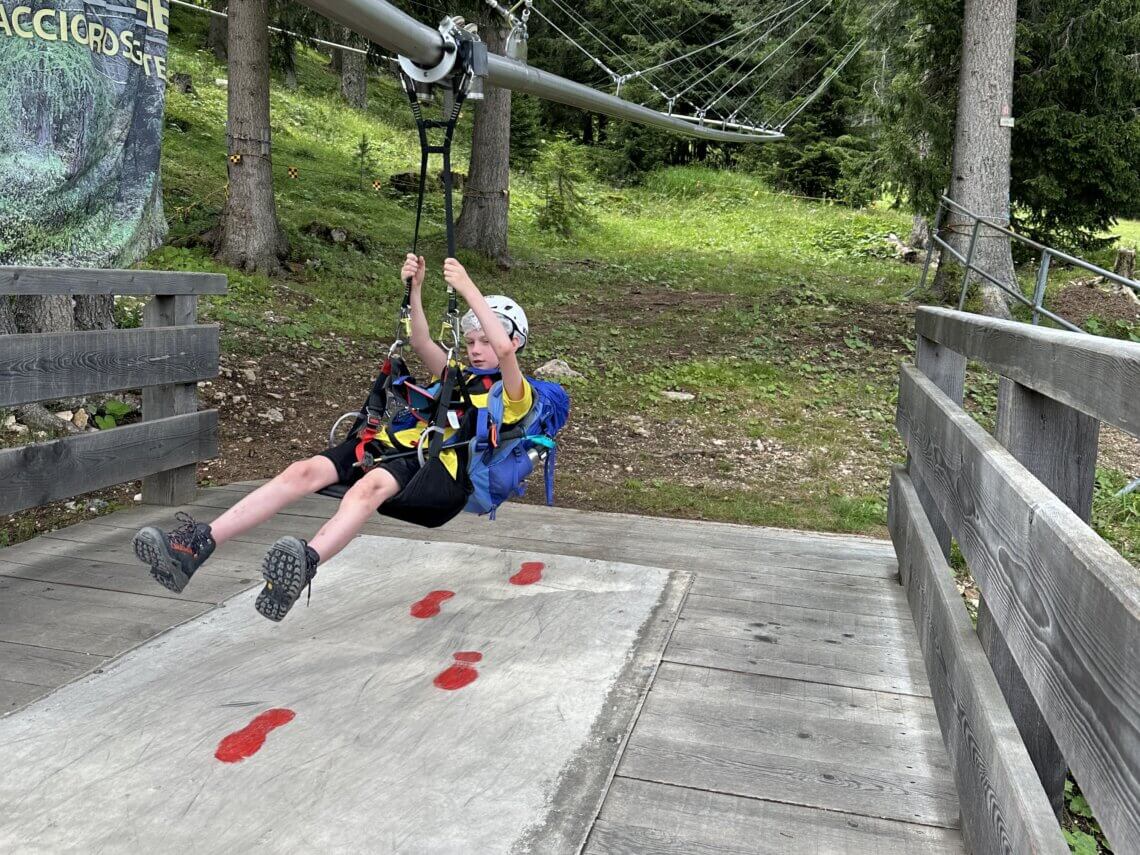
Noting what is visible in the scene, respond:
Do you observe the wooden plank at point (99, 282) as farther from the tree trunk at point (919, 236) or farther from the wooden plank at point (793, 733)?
the tree trunk at point (919, 236)

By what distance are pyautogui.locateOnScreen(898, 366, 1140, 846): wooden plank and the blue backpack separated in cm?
151

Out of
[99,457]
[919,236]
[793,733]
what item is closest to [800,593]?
[793,733]

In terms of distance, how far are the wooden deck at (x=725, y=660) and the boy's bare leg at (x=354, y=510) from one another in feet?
2.50

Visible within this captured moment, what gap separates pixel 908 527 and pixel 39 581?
320cm

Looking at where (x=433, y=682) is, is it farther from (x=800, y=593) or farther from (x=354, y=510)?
(x=800, y=593)

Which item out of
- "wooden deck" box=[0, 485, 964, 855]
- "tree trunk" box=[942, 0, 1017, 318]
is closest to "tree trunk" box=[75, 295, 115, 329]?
"wooden deck" box=[0, 485, 964, 855]

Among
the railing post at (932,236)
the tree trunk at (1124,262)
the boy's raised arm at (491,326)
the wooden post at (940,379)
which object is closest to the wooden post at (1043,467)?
the wooden post at (940,379)

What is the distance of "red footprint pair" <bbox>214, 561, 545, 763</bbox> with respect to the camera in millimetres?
2479

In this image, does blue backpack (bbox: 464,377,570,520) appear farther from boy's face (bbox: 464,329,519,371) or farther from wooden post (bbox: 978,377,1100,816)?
wooden post (bbox: 978,377,1100,816)

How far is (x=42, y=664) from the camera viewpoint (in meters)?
2.98

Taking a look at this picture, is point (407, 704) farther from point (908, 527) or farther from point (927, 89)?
point (927, 89)

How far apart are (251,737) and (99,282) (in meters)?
2.35

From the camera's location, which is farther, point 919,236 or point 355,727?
point 919,236

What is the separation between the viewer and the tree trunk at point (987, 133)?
401 inches
